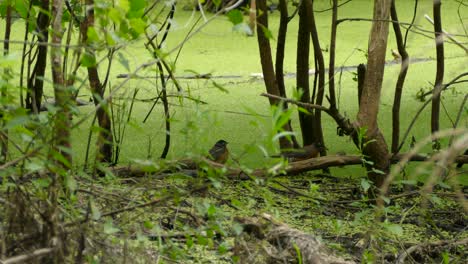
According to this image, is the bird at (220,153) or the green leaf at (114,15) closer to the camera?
the green leaf at (114,15)

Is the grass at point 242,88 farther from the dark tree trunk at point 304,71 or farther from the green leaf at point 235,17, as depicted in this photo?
the green leaf at point 235,17

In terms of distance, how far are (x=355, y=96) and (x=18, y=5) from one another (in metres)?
2.63

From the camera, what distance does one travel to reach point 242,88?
→ 465 centimetres

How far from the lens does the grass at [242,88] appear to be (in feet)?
12.1

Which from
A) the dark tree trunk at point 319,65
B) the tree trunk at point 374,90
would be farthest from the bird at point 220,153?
the tree trunk at point 374,90

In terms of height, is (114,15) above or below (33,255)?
above

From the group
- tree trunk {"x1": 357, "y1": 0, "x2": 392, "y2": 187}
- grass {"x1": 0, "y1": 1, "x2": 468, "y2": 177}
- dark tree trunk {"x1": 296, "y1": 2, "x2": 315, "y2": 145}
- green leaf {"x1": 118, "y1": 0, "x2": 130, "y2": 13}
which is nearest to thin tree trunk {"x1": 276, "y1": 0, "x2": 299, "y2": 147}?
dark tree trunk {"x1": 296, "y1": 2, "x2": 315, "y2": 145}

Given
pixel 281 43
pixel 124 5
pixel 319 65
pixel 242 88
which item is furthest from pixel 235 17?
pixel 242 88

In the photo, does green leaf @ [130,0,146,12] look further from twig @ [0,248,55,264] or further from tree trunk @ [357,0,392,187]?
tree trunk @ [357,0,392,187]

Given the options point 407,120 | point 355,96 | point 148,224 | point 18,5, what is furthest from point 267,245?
point 355,96

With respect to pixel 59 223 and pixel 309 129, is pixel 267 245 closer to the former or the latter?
pixel 59 223

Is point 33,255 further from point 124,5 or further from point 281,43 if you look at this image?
point 281,43

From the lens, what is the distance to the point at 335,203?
288 cm

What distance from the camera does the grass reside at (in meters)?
3.68
